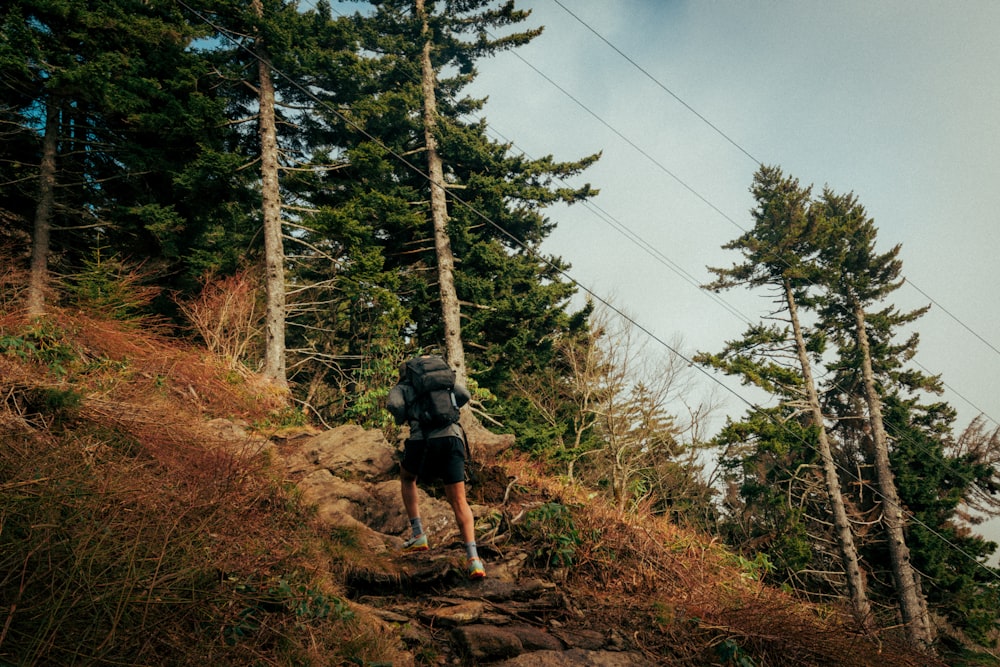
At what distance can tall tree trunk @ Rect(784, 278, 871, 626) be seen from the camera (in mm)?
15570

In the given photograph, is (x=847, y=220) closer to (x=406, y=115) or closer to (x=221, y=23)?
(x=406, y=115)

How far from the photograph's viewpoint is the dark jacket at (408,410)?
187 inches

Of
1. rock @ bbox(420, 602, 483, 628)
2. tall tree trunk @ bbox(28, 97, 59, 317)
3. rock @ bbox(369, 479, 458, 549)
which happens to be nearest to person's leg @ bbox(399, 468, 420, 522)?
rock @ bbox(369, 479, 458, 549)

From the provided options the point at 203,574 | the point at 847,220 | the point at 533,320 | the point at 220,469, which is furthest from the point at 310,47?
the point at 847,220

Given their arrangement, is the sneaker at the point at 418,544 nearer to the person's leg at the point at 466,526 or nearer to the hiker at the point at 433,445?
the hiker at the point at 433,445

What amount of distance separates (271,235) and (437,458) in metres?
9.68

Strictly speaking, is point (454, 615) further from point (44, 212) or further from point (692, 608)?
point (44, 212)

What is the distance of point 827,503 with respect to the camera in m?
19.4

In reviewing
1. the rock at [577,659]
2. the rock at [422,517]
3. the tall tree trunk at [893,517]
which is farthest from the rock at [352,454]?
the tall tree trunk at [893,517]

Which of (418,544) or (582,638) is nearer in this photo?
(582,638)

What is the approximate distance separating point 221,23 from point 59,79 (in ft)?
15.3

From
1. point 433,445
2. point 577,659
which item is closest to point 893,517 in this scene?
point 577,659

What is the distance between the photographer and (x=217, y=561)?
124 inches

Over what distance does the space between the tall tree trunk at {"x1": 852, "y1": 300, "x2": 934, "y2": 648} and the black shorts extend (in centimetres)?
1551
